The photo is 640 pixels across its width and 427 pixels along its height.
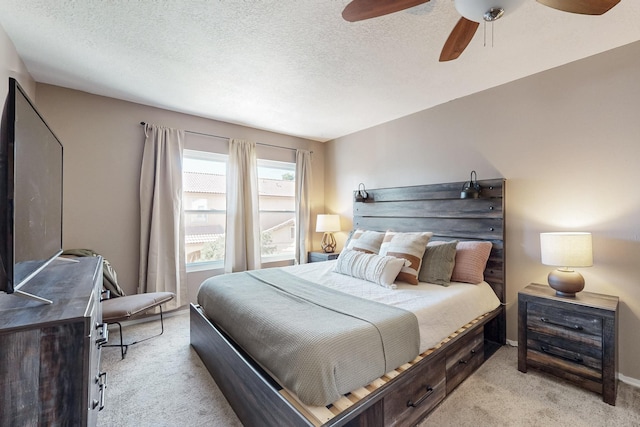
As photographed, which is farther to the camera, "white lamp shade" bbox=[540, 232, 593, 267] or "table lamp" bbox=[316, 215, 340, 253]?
"table lamp" bbox=[316, 215, 340, 253]

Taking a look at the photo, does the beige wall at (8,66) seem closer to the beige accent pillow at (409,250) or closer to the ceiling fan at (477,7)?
the ceiling fan at (477,7)

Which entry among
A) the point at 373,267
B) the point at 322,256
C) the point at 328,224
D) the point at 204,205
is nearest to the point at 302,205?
the point at 328,224

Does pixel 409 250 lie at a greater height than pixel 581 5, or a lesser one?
lesser

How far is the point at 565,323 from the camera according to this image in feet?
6.66

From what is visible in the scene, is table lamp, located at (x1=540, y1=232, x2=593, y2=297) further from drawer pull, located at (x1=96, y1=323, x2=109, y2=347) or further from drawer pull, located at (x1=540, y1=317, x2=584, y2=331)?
drawer pull, located at (x1=96, y1=323, x2=109, y2=347)

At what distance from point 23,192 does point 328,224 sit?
350 cm

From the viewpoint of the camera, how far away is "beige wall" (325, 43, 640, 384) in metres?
2.10

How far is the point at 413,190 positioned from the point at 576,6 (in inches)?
88.8

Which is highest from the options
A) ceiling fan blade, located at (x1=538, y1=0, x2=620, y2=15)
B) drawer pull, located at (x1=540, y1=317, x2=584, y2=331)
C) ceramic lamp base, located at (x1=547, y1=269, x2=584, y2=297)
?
ceiling fan blade, located at (x1=538, y1=0, x2=620, y2=15)

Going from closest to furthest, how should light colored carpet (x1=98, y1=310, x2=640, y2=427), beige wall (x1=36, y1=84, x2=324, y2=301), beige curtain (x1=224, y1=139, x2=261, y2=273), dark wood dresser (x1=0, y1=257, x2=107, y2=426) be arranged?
dark wood dresser (x1=0, y1=257, x2=107, y2=426)
light colored carpet (x1=98, y1=310, x2=640, y2=427)
beige wall (x1=36, y1=84, x2=324, y2=301)
beige curtain (x1=224, y1=139, x2=261, y2=273)

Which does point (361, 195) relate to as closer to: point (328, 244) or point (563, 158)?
point (328, 244)

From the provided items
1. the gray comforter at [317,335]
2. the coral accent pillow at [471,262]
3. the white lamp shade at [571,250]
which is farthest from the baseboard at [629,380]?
the gray comforter at [317,335]

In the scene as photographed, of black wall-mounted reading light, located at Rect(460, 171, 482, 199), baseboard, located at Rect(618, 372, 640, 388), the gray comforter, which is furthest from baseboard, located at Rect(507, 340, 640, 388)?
the gray comforter

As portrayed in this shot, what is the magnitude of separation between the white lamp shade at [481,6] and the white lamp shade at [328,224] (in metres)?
3.31
